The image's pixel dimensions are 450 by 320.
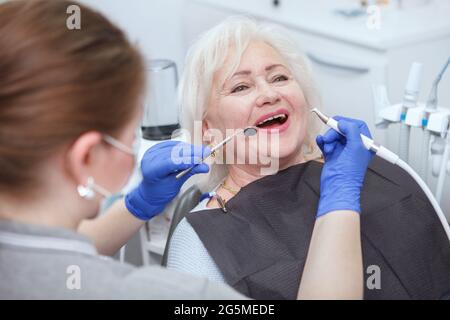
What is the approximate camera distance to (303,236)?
129cm

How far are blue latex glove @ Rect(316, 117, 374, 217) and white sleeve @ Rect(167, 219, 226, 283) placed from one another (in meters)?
0.27

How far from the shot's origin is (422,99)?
192cm

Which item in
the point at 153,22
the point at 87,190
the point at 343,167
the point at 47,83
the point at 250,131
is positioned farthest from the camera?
the point at 153,22

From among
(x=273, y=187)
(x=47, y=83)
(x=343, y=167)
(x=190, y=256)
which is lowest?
(x=190, y=256)

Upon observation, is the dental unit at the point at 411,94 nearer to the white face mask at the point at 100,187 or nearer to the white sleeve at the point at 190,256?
the white sleeve at the point at 190,256

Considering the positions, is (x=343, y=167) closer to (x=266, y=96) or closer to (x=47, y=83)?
(x=266, y=96)

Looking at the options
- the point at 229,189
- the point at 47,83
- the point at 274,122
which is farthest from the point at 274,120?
the point at 47,83

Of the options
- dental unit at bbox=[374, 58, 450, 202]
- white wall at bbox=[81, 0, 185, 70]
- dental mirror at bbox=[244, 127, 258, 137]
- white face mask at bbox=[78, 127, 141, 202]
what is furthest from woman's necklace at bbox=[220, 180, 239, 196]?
white wall at bbox=[81, 0, 185, 70]

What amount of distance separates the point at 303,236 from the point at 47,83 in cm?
73

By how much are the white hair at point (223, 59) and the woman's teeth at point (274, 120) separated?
0.14 meters

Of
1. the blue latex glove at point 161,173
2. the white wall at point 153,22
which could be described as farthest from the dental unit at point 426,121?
the white wall at point 153,22

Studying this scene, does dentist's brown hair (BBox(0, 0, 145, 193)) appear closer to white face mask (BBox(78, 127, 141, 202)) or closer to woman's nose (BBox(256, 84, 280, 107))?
white face mask (BBox(78, 127, 141, 202))
